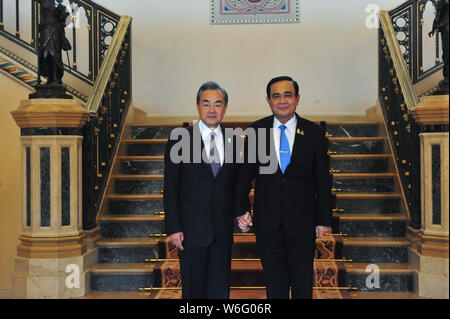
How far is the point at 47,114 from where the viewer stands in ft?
11.7

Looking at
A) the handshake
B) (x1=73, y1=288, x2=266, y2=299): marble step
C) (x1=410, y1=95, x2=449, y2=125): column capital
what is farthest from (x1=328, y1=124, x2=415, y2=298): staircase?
the handshake

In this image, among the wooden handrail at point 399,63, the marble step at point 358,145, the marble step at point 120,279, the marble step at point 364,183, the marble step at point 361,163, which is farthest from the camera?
the marble step at point 358,145

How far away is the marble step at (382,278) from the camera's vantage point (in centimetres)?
368

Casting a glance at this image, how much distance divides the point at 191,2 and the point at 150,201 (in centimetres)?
296

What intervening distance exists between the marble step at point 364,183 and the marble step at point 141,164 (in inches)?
61.1

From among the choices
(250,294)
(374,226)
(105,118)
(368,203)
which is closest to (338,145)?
(368,203)

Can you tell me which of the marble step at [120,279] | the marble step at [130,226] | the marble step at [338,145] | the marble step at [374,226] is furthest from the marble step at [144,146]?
the marble step at [374,226]

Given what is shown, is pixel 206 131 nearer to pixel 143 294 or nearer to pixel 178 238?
pixel 178 238

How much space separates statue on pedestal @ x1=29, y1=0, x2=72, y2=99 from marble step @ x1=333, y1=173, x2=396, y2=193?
231 centimetres

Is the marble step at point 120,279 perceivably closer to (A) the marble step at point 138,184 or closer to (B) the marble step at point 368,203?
(A) the marble step at point 138,184

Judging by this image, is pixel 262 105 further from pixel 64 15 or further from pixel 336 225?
pixel 64 15

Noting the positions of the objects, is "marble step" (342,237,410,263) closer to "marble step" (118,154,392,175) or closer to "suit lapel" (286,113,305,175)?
"marble step" (118,154,392,175)

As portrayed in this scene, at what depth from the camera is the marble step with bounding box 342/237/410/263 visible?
12.8ft
